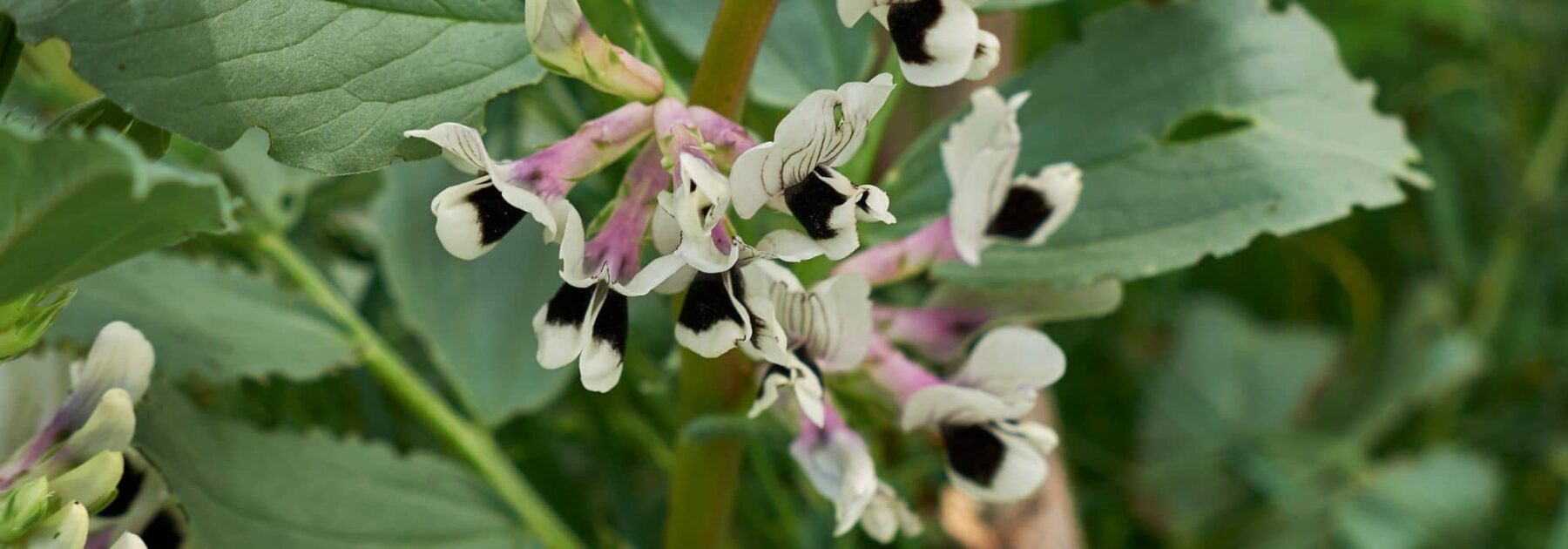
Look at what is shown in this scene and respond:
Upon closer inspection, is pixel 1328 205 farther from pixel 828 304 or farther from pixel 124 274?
pixel 124 274

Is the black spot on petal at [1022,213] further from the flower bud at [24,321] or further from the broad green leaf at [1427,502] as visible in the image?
the broad green leaf at [1427,502]

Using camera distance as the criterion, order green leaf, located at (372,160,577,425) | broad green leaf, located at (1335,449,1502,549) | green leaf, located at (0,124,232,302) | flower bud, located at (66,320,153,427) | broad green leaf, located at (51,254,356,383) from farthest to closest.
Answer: broad green leaf, located at (1335,449,1502,549) < green leaf, located at (372,160,577,425) < broad green leaf, located at (51,254,356,383) < flower bud, located at (66,320,153,427) < green leaf, located at (0,124,232,302)

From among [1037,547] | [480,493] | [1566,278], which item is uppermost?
[480,493]

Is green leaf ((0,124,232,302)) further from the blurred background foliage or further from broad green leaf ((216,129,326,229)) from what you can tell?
broad green leaf ((216,129,326,229))

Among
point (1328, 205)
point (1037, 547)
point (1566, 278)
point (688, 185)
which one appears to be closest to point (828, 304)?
point (688, 185)

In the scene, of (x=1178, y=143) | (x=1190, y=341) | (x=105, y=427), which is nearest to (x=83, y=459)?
(x=105, y=427)

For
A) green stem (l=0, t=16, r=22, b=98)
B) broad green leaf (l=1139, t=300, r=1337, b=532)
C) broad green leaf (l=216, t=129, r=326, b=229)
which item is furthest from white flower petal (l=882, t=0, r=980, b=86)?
broad green leaf (l=1139, t=300, r=1337, b=532)
